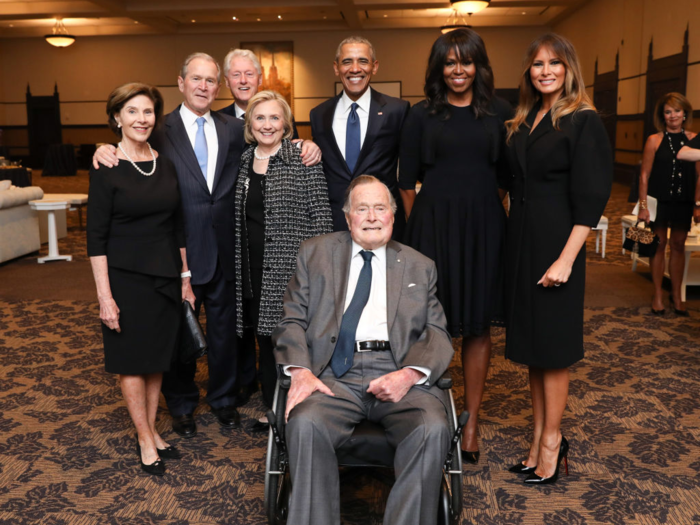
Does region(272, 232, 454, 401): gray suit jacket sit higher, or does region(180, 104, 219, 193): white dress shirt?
region(180, 104, 219, 193): white dress shirt

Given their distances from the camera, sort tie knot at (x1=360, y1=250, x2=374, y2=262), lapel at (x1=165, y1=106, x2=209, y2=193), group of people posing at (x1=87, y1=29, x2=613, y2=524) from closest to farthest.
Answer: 1. group of people posing at (x1=87, y1=29, x2=613, y2=524)
2. tie knot at (x1=360, y1=250, x2=374, y2=262)
3. lapel at (x1=165, y1=106, x2=209, y2=193)

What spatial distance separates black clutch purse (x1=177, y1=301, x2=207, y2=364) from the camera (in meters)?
3.10

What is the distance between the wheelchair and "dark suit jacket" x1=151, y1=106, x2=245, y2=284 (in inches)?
49.4

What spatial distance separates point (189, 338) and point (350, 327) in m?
0.95

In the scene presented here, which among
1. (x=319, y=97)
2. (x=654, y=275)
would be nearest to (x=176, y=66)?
(x=319, y=97)

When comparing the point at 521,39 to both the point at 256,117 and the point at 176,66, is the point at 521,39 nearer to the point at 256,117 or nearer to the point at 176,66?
the point at 176,66

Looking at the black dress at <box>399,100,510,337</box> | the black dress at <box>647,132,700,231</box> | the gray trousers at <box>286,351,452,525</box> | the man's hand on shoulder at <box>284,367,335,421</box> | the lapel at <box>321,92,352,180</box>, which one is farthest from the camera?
the black dress at <box>647,132,700,231</box>

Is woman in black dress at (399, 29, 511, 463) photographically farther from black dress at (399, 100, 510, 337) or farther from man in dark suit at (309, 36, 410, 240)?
man in dark suit at (309, 36, 410, 240)

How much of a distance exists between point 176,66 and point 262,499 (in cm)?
2083

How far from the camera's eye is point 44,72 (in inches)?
890

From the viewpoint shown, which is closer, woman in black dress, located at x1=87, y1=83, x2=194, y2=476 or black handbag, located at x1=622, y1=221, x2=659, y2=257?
woman in black dress, located at x1=87, y1=83, x2=194, y2=476

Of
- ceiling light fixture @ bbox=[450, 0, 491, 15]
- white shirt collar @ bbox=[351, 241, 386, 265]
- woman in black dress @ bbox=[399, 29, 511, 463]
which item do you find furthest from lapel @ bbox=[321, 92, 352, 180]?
ceiling light fixture @ bbox=[450, 0, 491, 15]

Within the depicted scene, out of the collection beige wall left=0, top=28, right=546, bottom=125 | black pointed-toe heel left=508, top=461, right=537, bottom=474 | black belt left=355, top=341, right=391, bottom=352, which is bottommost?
black pointed-toe heel left=508, top=461, right=537, bottom=474

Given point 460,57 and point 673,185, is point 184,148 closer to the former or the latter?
point 460,57
